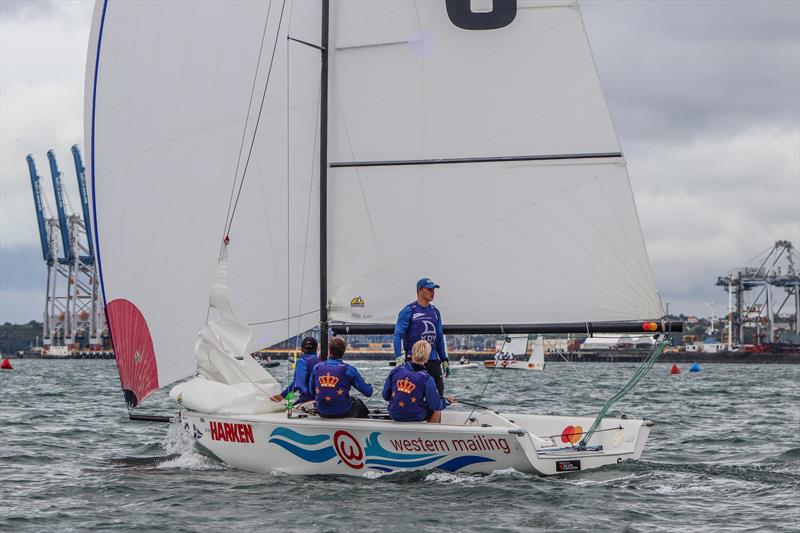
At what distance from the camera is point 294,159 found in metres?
10.7

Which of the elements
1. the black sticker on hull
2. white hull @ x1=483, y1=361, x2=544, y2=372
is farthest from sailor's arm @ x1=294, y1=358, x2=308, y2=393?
white hull @ x1=483, y1=361, x2=544, y2=372

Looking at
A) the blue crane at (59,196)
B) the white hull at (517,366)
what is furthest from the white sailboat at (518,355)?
the blue crane at (59,196)

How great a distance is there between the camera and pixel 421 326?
9180 mm

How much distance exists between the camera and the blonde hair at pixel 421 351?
28.6ft

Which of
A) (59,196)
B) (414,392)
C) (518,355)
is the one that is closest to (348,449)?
(414,392)

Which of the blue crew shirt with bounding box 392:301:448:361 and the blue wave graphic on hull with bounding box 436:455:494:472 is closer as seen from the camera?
the blue wave graphic on hull with bounding box 436:455:494:472

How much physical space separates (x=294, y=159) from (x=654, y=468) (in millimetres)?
4646

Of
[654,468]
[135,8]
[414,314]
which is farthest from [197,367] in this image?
[654,468]

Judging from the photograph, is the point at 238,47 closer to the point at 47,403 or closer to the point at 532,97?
the point at 532,97

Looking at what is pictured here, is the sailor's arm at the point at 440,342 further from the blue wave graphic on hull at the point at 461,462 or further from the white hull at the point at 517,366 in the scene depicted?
the white hull at the point at 517,366

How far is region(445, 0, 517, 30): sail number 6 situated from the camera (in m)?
10.0

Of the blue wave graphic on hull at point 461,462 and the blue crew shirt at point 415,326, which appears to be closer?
the blue wave graphic on hull at point 461,462

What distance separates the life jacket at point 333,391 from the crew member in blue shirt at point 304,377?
2.62 feet

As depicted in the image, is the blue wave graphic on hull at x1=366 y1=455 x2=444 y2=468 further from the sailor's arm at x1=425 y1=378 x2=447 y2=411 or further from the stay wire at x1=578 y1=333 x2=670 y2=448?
the stay wire at x1=578 y1=333 x2=670 y2=448
